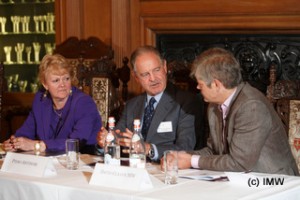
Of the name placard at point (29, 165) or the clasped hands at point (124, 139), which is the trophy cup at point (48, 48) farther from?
the name placard at point (29, 165)

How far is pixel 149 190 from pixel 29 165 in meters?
0.83

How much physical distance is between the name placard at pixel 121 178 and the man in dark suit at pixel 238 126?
21.3 inches

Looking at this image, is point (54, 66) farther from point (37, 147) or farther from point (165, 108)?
point (165, 108)

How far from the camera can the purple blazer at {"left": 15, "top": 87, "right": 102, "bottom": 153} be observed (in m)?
4.76

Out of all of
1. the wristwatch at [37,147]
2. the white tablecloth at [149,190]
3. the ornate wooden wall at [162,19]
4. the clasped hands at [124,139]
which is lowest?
the white tablecloth at [149,190]

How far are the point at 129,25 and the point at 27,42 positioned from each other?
1.74 metres

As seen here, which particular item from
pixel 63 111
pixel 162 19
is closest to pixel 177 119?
pixel 63 111

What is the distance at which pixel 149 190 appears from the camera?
3270 mm

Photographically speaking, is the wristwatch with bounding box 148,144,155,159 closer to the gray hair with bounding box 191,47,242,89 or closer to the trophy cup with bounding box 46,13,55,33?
the gray hair with bounding box 191,47,242,89

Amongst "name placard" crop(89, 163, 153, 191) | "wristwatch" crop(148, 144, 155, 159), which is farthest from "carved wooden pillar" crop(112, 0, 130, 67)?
"name placard" crop(89, 163, 153, 191)

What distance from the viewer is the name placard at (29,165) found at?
3694 millimetres

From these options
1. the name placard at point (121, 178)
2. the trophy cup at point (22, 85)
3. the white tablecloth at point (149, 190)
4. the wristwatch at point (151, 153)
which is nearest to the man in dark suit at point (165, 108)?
the wristwatch at point (151, 153)

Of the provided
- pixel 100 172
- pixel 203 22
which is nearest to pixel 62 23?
pixel 203 22

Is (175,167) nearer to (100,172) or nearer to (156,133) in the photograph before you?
(100,172)
